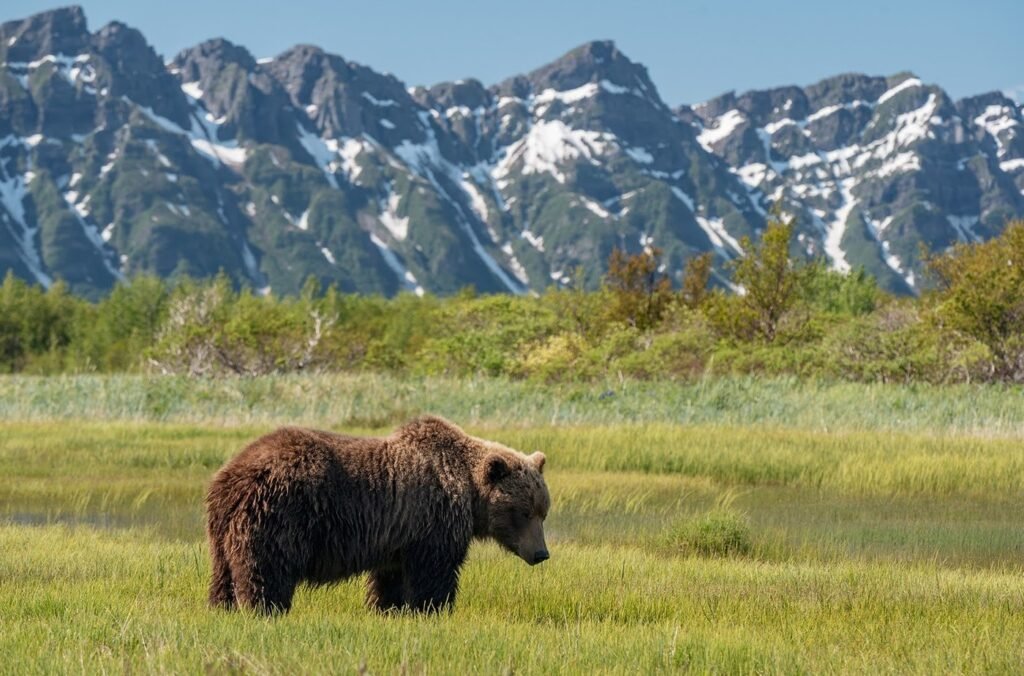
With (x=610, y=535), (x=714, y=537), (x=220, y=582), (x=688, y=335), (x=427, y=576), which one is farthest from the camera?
(x=688, y=335)

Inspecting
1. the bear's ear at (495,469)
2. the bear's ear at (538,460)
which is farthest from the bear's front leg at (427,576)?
the bear's ear at (538,460)

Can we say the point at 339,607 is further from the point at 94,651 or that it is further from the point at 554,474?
the point at 554,474

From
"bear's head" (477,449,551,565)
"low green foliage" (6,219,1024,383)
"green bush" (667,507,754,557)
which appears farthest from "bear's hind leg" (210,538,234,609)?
"low green foliage" (6,219,1024,383)

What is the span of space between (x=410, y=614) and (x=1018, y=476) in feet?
48.9

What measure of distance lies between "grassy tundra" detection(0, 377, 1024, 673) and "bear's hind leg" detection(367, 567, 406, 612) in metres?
0.35

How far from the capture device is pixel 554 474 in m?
21.8

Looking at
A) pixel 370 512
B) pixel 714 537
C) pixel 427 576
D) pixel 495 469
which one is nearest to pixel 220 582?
pixel 370 512

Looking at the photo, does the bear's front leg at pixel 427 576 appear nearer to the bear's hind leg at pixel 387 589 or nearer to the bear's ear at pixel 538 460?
the bear's hind leg at pixel 387 589

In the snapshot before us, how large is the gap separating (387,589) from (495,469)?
1.28 m

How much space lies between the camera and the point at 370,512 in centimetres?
853

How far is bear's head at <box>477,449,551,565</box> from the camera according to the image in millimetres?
9094

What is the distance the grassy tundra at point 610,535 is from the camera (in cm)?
715

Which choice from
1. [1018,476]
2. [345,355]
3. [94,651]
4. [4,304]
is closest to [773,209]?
[345,355]

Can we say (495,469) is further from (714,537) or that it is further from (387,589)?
(714,537)
